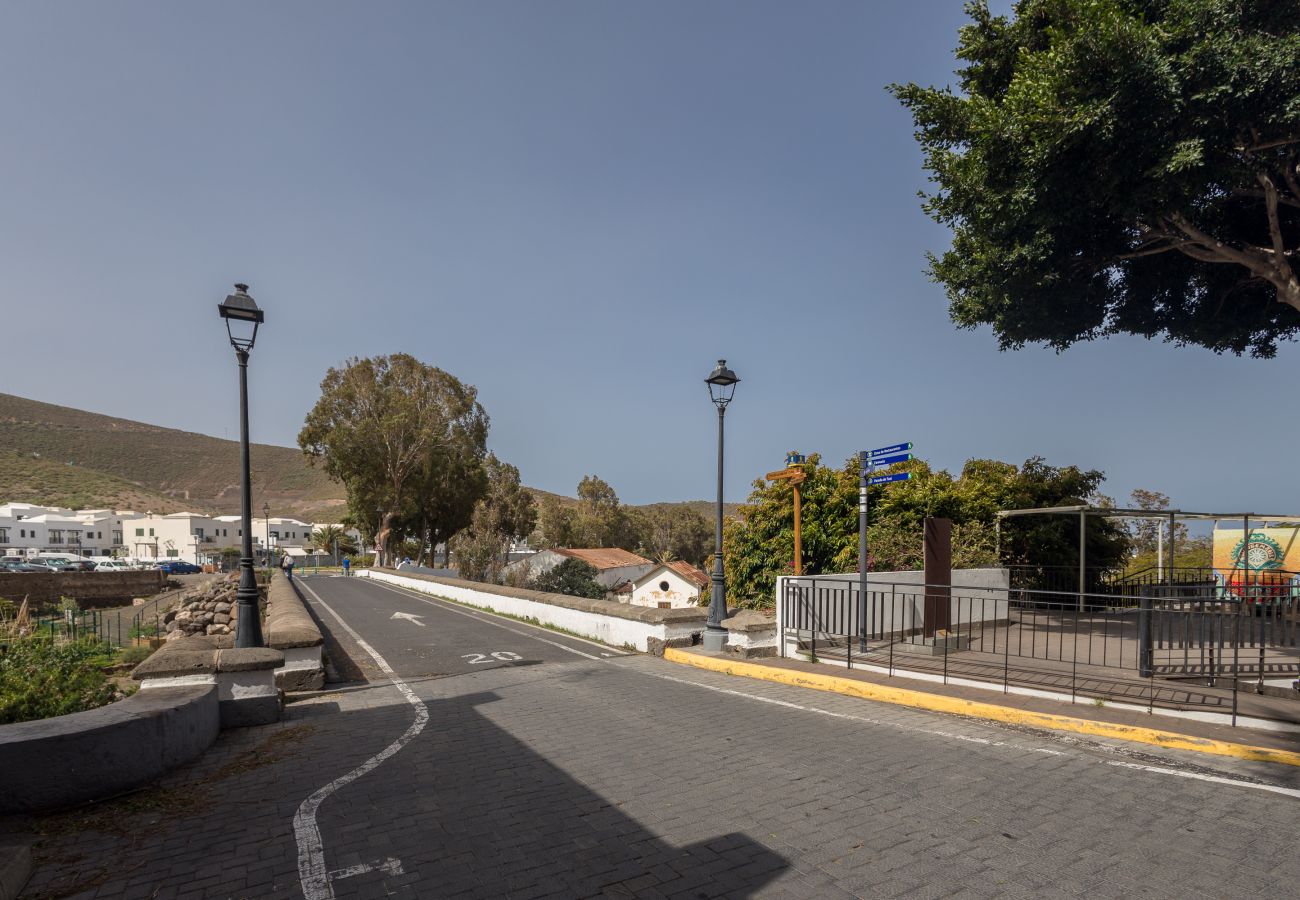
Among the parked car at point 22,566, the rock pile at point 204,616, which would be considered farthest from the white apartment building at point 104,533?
the rock pile at point 204,616

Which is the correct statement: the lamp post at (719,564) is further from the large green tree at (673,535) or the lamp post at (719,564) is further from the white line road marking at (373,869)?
the large green tree at (673,535)

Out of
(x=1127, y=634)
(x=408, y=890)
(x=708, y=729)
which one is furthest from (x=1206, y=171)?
(x=408, y=890)

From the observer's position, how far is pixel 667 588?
1871 inches

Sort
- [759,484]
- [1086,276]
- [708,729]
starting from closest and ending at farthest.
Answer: [708,729]
[1086,276]
[759,484]

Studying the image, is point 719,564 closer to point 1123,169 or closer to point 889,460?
point 889,460

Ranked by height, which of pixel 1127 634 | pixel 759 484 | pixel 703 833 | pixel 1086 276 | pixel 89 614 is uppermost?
pixel 1086 276

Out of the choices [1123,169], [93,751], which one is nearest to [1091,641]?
[1123,169]

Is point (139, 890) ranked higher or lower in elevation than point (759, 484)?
lower

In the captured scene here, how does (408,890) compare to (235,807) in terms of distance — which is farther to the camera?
(235,807)

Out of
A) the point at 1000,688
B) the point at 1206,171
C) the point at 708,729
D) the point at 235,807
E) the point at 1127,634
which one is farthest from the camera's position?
the point at 1127,634

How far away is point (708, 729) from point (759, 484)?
11.1m

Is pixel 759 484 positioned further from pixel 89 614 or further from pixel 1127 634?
pixel 89 614

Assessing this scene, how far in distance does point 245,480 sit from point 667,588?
40.4m

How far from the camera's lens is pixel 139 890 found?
11.7ft
